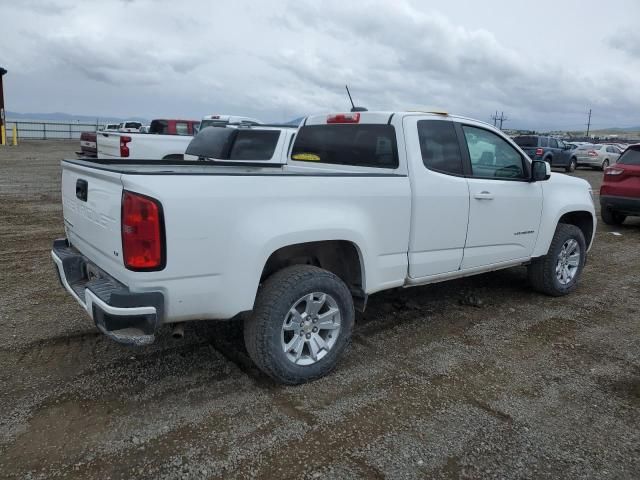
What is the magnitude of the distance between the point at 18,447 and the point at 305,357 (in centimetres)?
174

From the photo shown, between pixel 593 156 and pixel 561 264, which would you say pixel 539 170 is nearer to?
pixel 561 264

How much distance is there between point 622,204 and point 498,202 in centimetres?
642

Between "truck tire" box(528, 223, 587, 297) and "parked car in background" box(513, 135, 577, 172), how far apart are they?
2049 centimetres

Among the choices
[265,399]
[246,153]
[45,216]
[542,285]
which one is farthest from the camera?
[45,216]

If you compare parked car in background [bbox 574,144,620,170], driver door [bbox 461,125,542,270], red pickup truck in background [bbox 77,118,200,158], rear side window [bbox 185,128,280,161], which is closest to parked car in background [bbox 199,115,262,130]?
red pickup truck in background [bbox 77,118,200,158]

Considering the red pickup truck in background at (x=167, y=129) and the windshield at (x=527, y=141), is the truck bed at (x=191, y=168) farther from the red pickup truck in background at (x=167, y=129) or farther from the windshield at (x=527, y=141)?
the windshield at (x=527, y=141)

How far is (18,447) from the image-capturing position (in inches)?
113

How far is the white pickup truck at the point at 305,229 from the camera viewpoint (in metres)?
2.97

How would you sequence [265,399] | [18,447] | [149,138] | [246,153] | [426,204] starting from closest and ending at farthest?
[18,447] < [265,399] < [426,204] < [246,153] < [149,138]

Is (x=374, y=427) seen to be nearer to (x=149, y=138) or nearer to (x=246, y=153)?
(x=246, y=153)

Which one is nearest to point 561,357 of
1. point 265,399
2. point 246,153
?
point 265,399

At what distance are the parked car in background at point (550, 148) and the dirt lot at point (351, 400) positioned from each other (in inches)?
847

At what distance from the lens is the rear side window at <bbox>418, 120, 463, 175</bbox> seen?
434cm

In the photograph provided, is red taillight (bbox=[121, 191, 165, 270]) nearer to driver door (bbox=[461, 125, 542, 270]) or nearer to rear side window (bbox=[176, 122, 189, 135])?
driver door (bbox=[461, 125, 542, 270])
